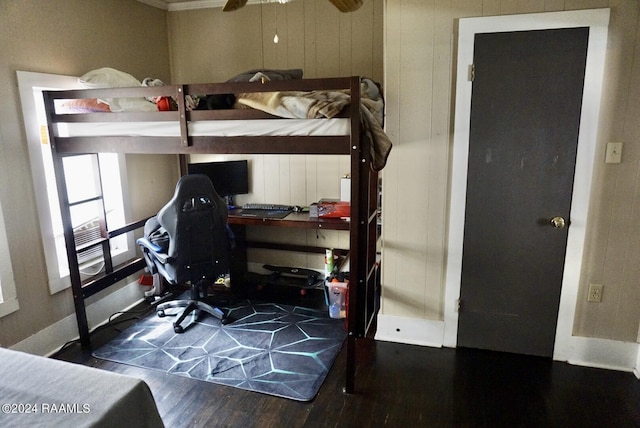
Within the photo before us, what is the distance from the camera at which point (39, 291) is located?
109 inches

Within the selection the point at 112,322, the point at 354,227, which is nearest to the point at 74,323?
the point at 112,322

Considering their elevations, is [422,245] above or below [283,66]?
below

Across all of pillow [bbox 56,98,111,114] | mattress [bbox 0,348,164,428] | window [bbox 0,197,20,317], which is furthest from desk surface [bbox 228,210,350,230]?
mattress [bbox 0,348,164,428]

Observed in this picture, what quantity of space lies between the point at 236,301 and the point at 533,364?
2258 mm

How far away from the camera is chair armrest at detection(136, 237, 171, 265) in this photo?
291cm

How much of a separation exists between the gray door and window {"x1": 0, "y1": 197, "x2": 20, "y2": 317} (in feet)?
9.14

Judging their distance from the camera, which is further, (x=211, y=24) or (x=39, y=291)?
(x=211, y=24)

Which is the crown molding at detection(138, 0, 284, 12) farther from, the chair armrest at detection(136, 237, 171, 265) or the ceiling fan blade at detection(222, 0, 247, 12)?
the chair armrest at detection(136, 237, 171, 265)

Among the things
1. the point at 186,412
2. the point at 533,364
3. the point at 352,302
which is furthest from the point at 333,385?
the point at 533,364

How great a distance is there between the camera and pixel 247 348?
285 cm

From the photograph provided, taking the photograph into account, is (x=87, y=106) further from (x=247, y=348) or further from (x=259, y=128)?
(x=247, y=348)

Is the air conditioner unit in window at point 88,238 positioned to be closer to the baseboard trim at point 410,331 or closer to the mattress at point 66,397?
the mattress at point 66,397

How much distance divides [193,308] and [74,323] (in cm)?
81

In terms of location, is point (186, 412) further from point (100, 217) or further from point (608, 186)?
point (608, 186)
